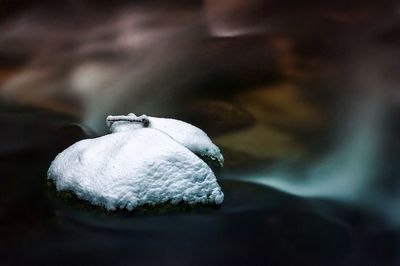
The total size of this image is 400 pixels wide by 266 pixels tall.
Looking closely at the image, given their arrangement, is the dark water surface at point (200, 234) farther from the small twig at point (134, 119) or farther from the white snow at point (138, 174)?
the small twig at point (134, 119)

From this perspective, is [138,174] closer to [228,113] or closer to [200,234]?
[200,234]

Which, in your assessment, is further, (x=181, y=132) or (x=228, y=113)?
(x=228, y=113)

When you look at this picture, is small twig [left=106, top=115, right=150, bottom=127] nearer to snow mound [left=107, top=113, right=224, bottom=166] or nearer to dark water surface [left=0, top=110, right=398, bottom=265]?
snow mound [left=107, top=113, right=224, bottom=166]

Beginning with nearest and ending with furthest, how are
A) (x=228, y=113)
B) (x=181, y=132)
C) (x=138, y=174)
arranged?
1. (x=138, y=174)
2. (x=181, y=132)
3. (x=228, y=113)

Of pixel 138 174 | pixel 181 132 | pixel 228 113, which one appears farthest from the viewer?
pixel 228 113

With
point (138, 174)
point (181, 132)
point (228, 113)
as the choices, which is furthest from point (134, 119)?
point (228, 113)

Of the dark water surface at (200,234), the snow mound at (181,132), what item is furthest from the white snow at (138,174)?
the snow mound at (181,132)

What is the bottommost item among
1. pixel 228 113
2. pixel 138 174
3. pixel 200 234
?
pixel 200 234
